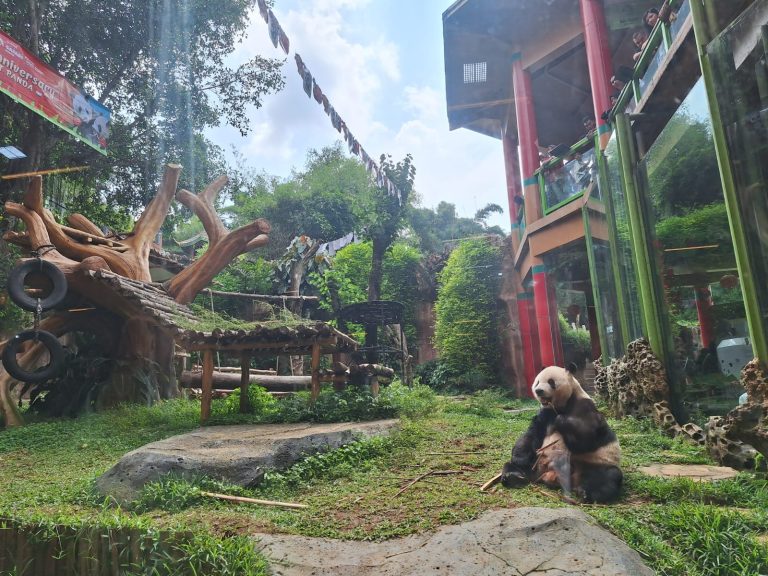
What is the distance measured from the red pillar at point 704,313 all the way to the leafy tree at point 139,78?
14.3m

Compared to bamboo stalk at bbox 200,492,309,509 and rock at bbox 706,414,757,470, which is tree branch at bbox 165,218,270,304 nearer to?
bamboo stalk at bbox 200,492,309,509

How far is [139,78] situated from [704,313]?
16169 mm

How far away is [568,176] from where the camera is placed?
10.5m

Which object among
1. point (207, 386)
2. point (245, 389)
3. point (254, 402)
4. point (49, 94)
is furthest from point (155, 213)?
point (207, 386)

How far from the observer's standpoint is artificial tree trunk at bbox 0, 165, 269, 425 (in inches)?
428

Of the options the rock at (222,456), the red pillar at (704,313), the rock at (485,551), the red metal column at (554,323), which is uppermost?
the red metal column at (554,323)

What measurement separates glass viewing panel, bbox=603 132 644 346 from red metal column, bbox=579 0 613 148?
204cm

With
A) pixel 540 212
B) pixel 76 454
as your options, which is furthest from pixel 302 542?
pixel 540 212

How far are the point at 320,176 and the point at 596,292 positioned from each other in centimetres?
3120

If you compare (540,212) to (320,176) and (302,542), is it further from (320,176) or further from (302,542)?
(320,176)

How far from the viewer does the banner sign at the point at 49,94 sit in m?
8.71

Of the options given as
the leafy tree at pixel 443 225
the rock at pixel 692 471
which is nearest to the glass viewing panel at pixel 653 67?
the rock at pixel 692 471

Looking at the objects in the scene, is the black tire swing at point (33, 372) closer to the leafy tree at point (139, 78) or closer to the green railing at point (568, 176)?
the leafy tree at point (139, 78)

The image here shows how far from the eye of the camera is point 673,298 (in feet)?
20.4
